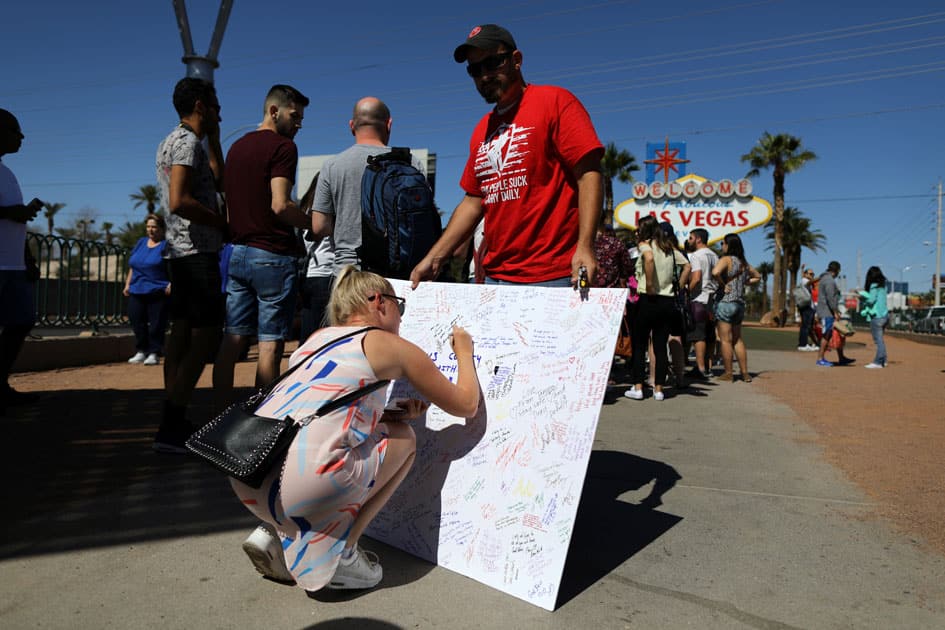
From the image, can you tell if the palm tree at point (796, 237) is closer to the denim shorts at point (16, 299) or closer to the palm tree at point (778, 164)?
the palm tree at point (778, 164)

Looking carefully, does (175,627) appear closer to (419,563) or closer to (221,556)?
(221,556)

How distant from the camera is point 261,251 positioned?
404 centimetres

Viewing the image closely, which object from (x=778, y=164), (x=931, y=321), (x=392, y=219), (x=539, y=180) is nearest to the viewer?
(x=539, y=180)

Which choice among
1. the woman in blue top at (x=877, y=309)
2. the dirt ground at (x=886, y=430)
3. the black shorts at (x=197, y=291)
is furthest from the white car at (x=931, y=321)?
the black shorts at (x=197, y=291)

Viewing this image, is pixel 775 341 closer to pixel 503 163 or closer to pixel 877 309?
pixel 877 309

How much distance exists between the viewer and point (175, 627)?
7.14 feet

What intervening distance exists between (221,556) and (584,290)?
1.76m

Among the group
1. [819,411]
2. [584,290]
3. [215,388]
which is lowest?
[819,411]

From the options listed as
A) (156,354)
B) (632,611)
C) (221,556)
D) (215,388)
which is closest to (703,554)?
(632,611)

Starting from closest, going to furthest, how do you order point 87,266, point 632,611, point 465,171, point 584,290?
1. point 632,611
2. point 584,290
3. point 465,171
4. point 87,266

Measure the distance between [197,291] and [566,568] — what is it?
2.70 m

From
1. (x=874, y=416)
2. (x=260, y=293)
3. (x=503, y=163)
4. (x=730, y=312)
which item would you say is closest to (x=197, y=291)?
(x=260, y=293)

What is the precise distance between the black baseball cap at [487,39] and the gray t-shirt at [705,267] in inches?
239

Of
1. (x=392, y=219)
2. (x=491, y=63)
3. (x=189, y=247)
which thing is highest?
(x=491, y=63)
